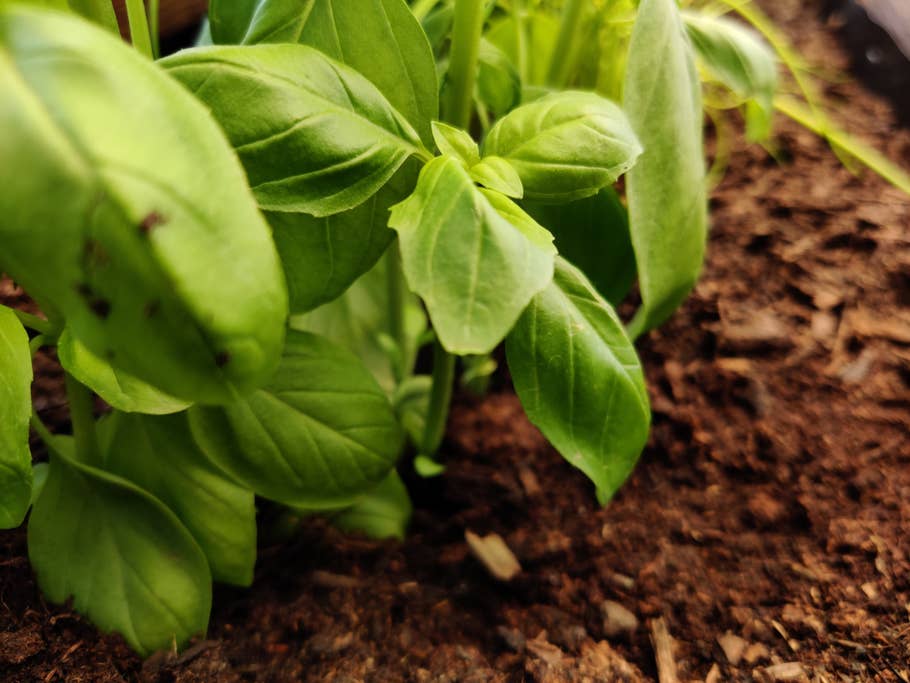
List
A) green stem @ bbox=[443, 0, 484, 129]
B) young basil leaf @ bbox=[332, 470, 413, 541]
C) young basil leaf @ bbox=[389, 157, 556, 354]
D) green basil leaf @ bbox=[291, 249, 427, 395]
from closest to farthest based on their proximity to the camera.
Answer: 1. young basil leaf @ bbox=[389, 157, 556, 354]
2. green stem @ bbox=[443, 0, 484, 129]
3. young basil leaf @ bbox=[332, 470, 413, 541]
4. green basil leaf @ bbox=[291, 249, 427, 395]

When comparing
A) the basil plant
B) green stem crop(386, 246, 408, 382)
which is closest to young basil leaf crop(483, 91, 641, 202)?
the basil plant

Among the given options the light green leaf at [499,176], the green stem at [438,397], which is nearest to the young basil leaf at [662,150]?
the light green leaf at [499,176]

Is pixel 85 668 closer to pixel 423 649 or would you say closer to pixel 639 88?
pixel 423 649

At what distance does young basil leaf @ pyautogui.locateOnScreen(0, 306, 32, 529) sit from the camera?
554 millimetres

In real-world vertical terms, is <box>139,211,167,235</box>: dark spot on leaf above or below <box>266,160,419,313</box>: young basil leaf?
above

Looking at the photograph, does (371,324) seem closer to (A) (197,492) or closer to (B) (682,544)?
(A) (197,492)

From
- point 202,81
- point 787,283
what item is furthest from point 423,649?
point 787,283

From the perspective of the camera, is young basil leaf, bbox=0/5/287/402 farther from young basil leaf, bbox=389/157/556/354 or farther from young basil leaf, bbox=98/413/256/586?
young basil leaf, bbox=98/413/256/586

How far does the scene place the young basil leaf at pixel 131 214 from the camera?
1.15 ft

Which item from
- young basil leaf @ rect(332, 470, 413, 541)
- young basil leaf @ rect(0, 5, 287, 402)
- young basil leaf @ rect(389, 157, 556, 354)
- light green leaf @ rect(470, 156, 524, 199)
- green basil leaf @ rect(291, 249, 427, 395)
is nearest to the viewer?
young basil leaf @ rect(0, 5, 287, 402)

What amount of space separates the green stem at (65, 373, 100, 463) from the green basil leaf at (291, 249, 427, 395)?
32 cm

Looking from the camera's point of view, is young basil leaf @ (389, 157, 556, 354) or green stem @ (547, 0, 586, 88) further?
green stem @ (547, 0, 586, 88)

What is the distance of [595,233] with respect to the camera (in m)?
0.77

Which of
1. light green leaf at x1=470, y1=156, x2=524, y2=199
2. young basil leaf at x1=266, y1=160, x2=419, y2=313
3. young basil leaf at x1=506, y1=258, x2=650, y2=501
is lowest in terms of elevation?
young basil leaf at x1=506, y1=258, x2=650, y2=501
